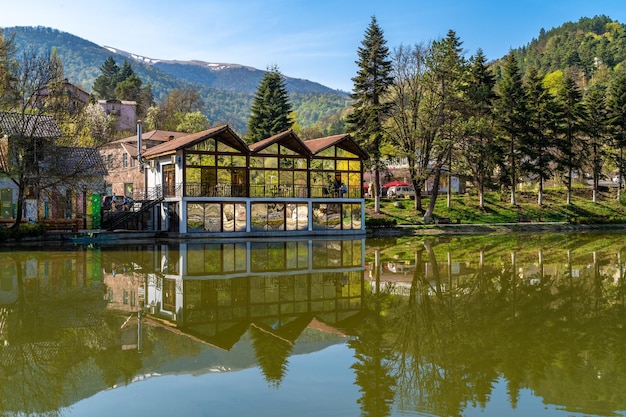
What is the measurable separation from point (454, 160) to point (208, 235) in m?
20.0

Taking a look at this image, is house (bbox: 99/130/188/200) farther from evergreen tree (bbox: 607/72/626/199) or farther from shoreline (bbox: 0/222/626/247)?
evergreen tree (bbox: 607/72/626/199)

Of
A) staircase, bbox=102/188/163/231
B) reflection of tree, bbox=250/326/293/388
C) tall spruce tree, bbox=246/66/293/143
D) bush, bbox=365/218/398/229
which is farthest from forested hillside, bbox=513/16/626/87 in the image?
reflection of tree, bbox=250/326/293/388

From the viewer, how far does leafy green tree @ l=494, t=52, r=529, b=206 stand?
155 ft

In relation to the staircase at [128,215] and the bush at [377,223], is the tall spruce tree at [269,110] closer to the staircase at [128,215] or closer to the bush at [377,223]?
the bush at [377,223]

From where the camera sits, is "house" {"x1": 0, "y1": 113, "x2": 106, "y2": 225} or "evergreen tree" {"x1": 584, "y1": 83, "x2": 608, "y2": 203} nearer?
"house" {"x1": 0, "y1": 113, "x2": 106, "y2": 225}

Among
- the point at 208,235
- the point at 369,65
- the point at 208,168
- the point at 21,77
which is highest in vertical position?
the point at 369,65

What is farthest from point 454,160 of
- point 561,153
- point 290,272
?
point 290,272

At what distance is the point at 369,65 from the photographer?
44.9m

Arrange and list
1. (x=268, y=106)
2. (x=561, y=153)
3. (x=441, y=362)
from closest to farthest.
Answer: (x=441, y=362) < (x=561, y=153) < (x=268, y=106)

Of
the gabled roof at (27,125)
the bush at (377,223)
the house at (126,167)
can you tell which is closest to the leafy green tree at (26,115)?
the gabled roof at (27,125)

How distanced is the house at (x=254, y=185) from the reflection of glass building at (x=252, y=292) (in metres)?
11.6

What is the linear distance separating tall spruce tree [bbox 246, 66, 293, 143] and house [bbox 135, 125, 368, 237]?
17266 millimetres

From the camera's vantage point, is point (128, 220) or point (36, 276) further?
point (128, 220)

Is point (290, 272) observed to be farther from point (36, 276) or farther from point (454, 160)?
point (454, 160)
